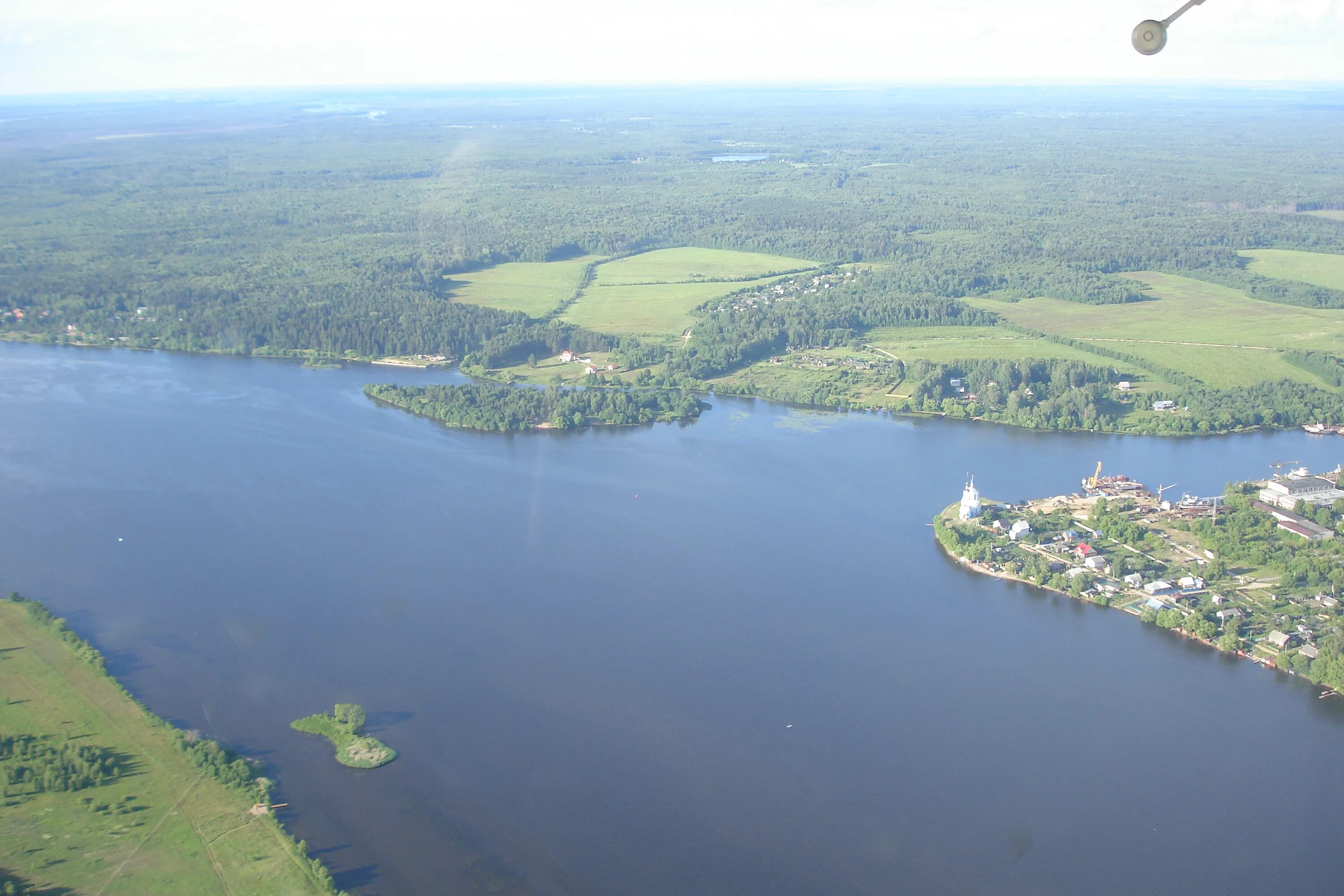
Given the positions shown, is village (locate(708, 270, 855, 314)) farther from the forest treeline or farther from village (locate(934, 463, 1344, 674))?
village (locate(934, 463, 1344, 674))

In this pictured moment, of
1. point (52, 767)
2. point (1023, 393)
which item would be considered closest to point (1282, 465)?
point (1023, 393)

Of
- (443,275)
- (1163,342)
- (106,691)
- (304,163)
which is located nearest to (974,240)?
(1163,342)

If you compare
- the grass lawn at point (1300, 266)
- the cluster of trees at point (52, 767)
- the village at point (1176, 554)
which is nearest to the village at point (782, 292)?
the grass lawn at point (1300, 266)

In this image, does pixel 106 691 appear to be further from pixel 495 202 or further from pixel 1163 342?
→ pixel 495 202

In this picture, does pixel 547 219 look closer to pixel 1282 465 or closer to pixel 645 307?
pixel 645 307

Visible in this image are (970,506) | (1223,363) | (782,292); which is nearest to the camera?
(970,506)

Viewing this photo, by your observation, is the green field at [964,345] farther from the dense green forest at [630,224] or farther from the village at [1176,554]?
the village at [1176,554]

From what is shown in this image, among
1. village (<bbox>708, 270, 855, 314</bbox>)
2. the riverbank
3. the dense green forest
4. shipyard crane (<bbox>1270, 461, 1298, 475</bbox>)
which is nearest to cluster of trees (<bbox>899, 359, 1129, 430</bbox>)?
the dense green forest
